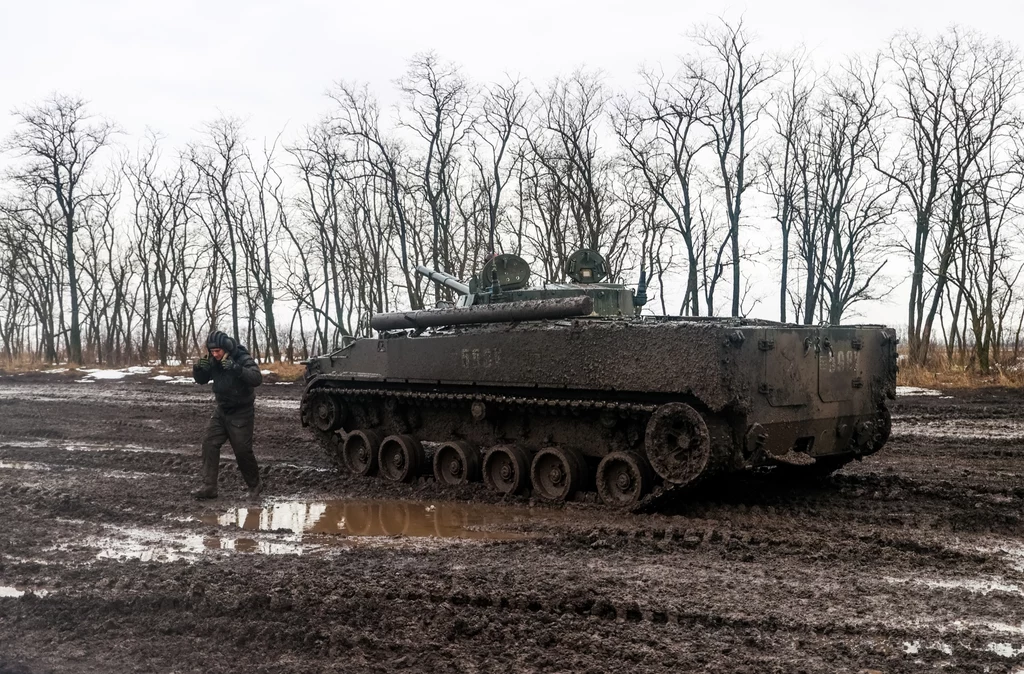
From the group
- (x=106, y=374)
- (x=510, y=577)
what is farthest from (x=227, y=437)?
(x=106, y=374)

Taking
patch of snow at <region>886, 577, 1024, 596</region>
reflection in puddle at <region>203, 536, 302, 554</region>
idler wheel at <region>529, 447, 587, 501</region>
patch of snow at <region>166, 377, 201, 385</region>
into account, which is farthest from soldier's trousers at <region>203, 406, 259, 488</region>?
patch of snow at <region>166, 377, 201, 385</region>

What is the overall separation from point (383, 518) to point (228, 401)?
2.19 meters

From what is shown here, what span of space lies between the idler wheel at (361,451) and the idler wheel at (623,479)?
3.18 m

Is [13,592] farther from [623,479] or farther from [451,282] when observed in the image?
[451,282]

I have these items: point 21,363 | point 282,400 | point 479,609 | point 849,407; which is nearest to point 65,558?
point 479,609

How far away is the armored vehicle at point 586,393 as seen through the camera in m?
8.29

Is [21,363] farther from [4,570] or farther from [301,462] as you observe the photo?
[4,570]

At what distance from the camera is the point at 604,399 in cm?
906

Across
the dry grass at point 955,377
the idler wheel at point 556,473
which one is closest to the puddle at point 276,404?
the idler wheel at point 556,473

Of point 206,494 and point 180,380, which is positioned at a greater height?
point 180,380

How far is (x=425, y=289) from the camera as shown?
30.2 metres

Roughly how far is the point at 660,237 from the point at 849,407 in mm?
22176

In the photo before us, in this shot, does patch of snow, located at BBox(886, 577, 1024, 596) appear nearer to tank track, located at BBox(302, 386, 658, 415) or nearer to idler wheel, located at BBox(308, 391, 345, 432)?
tank track, located at BBox(302, 386, 658, 415)

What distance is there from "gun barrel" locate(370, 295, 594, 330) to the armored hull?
0.03 m
